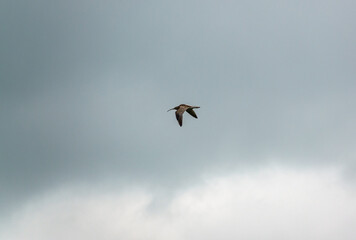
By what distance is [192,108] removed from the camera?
7781 inches
